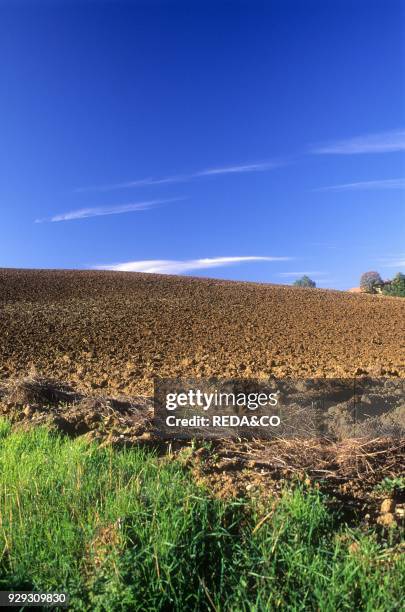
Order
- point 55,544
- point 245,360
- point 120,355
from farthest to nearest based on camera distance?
point 120,355 < point 245,360 < point 55,544

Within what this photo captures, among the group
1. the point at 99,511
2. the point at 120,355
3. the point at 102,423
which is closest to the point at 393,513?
the point at 99,511

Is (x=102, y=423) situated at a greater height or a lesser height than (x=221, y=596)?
greater

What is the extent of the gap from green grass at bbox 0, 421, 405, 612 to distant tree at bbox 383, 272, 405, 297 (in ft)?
90.1

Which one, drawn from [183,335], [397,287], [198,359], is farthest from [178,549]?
[397,287]

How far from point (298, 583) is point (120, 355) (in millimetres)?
6262

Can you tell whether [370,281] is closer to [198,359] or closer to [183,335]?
[183,335]

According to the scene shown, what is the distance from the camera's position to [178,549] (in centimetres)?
268

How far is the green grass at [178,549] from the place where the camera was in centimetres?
242

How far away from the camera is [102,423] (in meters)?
4.59

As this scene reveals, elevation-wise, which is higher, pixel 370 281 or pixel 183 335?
pixel 370 281

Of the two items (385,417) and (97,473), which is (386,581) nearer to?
(97,473)

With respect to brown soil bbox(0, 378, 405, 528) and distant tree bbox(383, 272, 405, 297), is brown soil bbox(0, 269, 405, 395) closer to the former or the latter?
brown soil bbox(0, 378, 405, 528)

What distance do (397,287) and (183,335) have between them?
71.7 feet

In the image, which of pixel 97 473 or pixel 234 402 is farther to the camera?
pixel 234 402
